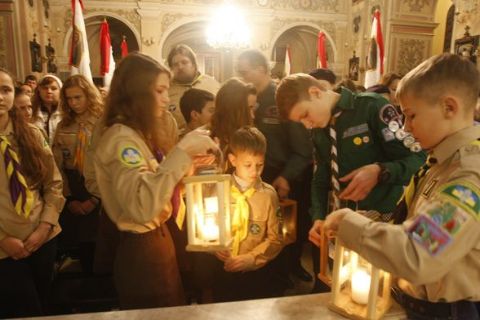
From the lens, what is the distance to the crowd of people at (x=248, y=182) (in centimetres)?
99

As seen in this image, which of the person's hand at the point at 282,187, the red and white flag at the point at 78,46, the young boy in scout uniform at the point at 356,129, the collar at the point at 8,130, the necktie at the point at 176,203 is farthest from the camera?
the red and white flag at the point at 78,46

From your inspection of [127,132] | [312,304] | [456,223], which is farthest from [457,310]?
[127,132]

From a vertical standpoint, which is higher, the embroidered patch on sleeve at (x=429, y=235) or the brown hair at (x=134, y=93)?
the brown hair at (x=134, y=93)

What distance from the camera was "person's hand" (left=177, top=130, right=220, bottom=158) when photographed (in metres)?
1.43

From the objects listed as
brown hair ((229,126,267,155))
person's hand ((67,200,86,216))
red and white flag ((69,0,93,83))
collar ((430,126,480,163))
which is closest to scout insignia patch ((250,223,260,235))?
brown hair ((229,126,267,155))

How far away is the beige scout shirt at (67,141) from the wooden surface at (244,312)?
213 centimetres

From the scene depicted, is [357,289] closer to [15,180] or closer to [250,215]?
[250,215]

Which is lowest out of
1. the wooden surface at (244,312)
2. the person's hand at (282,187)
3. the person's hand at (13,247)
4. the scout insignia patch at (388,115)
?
the person's hand at (13,247)

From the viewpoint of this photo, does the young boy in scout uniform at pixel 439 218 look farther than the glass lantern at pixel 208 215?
No

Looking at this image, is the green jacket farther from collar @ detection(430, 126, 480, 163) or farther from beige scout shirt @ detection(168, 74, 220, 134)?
beige scout shirt @ detection(168, 74, 220, 134)

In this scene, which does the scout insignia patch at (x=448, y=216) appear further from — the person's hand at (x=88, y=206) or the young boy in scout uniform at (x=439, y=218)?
the person's hand at (x=88, y=206)

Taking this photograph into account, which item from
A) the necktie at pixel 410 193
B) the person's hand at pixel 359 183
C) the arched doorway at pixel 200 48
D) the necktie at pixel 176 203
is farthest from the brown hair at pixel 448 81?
the arched doorway at pixel 200 48

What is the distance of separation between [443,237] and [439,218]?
0.05m

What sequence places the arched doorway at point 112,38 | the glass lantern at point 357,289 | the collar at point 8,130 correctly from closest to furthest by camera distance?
the glass lantern at point 357,289, the collar at point 8,130, the arched doorway at point 112,38
